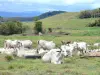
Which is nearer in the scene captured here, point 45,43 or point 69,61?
point 69,61

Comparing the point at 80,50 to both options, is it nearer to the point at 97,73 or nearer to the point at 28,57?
the point at 28,57

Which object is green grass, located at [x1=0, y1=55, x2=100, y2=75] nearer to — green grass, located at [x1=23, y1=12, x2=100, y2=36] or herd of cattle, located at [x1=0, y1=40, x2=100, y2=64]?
herd of cattle, located at [x1=0, y1=40, x2=100, y2=64]

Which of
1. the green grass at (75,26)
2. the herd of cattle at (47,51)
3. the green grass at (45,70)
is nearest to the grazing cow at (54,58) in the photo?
the herd of cattle at (47,51)

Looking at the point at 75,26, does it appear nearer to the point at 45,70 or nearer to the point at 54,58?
the point at 54,58

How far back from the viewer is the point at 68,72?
15188mm

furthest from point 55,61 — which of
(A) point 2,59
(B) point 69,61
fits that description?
(A) point 2,59

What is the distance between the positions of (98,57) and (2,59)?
685 cm

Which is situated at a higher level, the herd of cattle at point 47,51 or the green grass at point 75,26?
the herd of cattle at point 47,51

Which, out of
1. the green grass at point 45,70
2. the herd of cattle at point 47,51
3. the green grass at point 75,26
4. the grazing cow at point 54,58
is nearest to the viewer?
the green grass at point 45,70

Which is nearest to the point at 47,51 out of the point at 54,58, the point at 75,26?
the point at 54,58

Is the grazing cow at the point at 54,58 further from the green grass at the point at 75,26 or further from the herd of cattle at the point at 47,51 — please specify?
the green grass at the point at 75,26

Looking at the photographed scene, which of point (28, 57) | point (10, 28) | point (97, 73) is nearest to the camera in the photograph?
point (97, 73)

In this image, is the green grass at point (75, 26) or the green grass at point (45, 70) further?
the green grass at point (75, 26)

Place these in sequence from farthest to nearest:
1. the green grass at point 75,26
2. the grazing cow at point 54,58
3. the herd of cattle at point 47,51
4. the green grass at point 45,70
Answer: the green grass at point 75,26 < the herd of cattle at point 47,51 < the grazing cow at point 54,58 < the green grass at point 45,70
